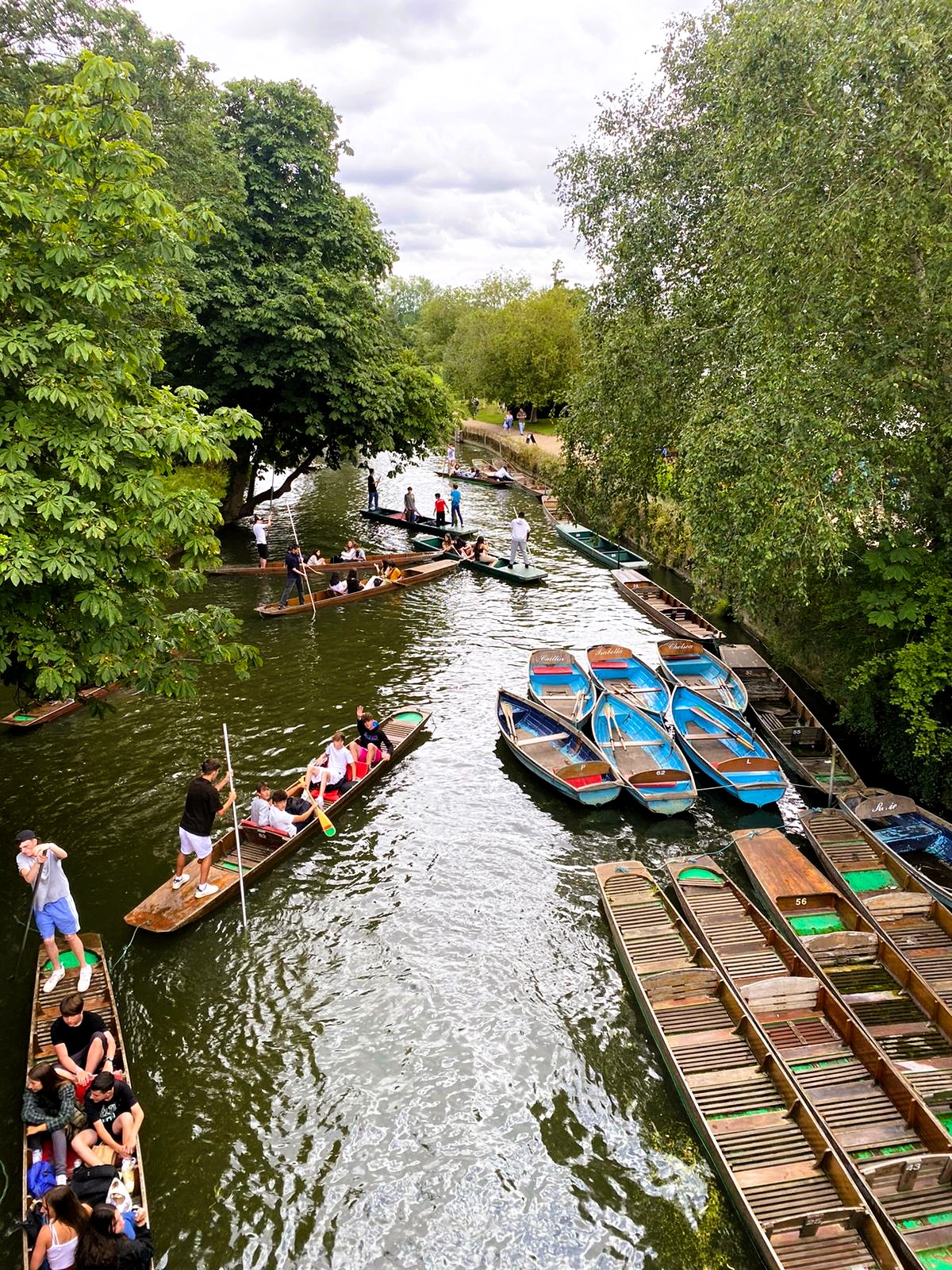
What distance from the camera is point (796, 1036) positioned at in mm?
9164

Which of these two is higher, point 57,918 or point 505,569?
point 505,569

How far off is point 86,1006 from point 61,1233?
3.10 meters

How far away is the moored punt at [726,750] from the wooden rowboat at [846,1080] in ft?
11.0

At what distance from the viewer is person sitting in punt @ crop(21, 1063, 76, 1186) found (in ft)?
23.8

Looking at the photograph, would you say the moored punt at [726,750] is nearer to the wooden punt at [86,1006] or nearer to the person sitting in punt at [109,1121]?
the wooden punt at [86,1006]

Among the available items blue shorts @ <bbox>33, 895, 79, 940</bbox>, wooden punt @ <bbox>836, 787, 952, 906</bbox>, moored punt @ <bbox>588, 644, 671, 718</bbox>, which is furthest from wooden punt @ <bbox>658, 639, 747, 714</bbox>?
blue shorts @ <bbox>33, 895, 79, 940</bbox>

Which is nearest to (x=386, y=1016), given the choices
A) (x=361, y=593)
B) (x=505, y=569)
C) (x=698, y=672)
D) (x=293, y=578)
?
(x=698, y=672)

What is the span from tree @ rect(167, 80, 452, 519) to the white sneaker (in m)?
19.8

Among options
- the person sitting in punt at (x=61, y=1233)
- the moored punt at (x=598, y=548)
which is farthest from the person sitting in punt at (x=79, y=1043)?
the moored punt at (x=598, y=548)

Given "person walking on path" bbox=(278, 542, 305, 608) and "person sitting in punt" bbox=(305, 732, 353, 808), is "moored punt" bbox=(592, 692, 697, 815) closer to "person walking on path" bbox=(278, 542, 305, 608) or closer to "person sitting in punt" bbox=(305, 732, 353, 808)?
"person sitting in punt" bbox=(305, 732, 353, 808)

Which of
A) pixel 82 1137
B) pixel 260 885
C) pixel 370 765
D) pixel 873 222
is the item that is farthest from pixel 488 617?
pixel 82 1137

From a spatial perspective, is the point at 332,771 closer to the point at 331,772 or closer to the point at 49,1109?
the point at 331,772

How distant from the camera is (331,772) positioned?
14086 mm

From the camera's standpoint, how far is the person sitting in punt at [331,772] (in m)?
13.9
